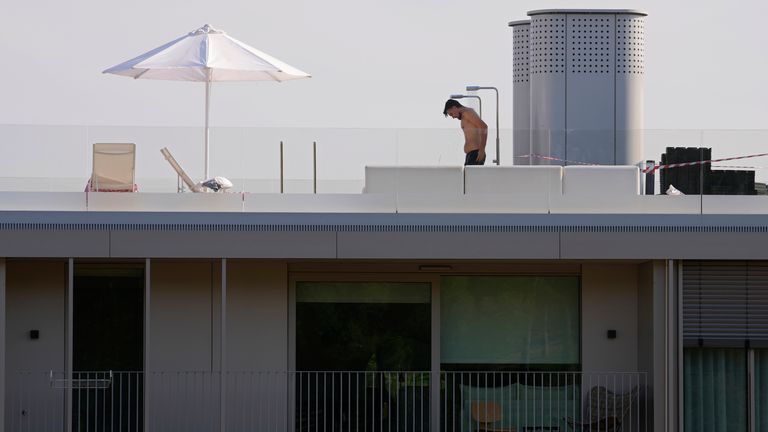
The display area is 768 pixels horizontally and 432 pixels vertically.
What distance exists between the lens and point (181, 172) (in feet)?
65.4

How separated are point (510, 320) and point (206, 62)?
4769 millimetres

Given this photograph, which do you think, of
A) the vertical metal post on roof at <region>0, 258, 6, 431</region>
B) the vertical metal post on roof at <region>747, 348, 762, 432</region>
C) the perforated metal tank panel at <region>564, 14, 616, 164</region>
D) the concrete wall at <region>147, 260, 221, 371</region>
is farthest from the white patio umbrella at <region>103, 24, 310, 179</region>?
the vertical metal post on roof at <region>747, 348, 762, 432</region>

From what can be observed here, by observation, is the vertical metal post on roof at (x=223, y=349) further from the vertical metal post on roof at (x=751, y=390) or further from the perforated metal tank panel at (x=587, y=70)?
the perforated metal tank panel at (x=587, y=70)

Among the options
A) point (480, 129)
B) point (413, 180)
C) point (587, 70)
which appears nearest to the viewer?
point (413, 180)

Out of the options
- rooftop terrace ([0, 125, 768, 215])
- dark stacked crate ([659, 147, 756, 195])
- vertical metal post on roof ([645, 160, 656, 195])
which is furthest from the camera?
vertical metal post on roof ([645, 160, 656, 195])

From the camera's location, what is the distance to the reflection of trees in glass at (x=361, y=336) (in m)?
20.6

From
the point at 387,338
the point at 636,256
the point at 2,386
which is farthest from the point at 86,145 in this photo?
the point at 636,256

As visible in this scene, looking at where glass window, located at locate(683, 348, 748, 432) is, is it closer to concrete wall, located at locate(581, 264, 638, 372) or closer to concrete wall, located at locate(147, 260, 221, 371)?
concrete wall, located at locate(581, 264, 638, 372)

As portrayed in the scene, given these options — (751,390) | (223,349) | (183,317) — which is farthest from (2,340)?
(751,390)

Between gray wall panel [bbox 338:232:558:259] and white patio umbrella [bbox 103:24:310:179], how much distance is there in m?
2.75

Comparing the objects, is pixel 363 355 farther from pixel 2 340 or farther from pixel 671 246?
pixel 2 340

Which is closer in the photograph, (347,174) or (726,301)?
(726,301)

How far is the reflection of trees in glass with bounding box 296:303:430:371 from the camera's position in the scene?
67.6 ft

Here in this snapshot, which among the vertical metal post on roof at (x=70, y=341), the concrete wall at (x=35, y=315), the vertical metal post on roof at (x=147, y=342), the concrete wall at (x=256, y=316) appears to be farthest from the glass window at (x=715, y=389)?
the concrete wall at (x=35, y=315)
